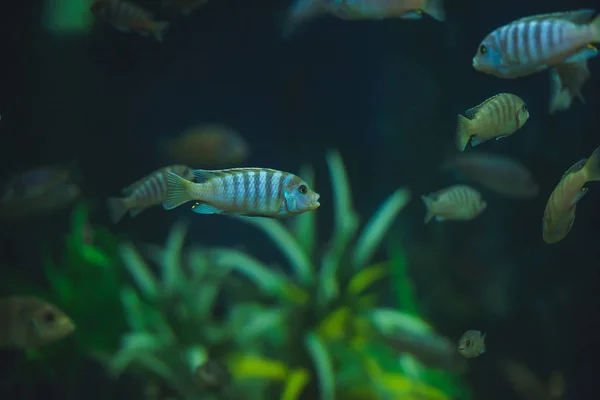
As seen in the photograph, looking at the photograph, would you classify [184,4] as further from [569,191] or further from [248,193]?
[569,191]

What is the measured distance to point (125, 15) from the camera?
10.1 feet

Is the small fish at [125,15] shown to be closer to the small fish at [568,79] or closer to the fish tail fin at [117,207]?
the fish tail fin at [117,207]

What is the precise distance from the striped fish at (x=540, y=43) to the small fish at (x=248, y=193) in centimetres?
99

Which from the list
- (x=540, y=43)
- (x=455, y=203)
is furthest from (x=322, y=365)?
(x=540, y=43)

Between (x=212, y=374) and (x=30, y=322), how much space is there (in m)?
1.31

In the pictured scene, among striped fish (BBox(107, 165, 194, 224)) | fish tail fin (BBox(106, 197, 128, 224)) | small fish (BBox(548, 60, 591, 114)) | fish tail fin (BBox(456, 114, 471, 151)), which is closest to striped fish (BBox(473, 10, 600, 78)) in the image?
fish tail fin (BBox(456, 114, 471, 151))

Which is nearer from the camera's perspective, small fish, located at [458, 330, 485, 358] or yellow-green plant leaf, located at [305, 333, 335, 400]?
small fish, located at [458, 330, 485, 358]

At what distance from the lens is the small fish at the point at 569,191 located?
88.2 inches

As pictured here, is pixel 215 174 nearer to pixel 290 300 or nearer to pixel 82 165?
pixel 290 300

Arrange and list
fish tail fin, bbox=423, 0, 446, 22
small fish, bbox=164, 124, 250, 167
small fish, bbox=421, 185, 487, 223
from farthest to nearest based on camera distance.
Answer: small fish, bbox=164, 124, 250, 167, small fish, bbox=421, 185, 487, 223, fish tail fin, bbox=423, 0, 446, 22

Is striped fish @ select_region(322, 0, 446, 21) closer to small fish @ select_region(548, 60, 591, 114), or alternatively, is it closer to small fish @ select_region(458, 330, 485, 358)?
small fish @ select_region(548, 60, 591, 114)

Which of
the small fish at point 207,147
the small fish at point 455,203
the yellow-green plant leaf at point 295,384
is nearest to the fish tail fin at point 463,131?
the small fish at point 455,203

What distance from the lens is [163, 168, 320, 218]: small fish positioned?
1.93 metres

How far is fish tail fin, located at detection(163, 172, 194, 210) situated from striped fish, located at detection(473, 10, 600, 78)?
52.1 inches
